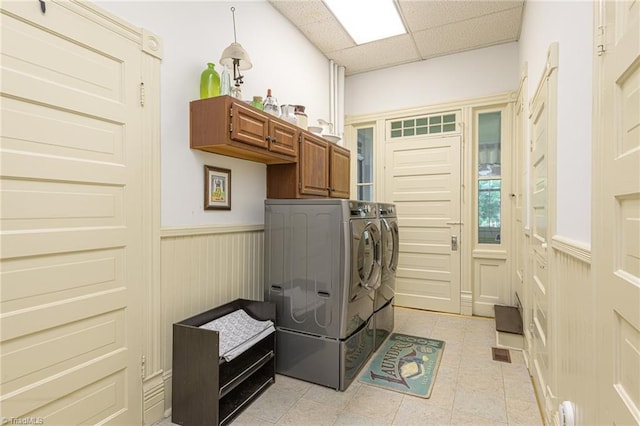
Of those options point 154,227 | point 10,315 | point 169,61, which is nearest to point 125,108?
point 169,61

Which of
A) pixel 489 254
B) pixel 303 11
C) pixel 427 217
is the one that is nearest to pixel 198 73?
pixel 303 11

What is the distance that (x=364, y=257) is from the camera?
254 centimetres

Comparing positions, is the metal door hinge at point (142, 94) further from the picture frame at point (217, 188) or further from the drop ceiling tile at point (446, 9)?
the drop ceiling tile at point (446, 9)

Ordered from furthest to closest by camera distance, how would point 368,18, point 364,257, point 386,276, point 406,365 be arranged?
point 368,18
point 386,276
point 406,365
point 364,257

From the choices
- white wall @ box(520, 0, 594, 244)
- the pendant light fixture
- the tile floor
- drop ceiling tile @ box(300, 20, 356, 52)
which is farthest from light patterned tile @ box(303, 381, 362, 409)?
drop ceiling tile @ box(300, 20, 356, 52)

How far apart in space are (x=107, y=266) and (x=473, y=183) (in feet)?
12.5

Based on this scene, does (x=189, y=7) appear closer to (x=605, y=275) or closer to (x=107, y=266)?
(x=107, y=266)

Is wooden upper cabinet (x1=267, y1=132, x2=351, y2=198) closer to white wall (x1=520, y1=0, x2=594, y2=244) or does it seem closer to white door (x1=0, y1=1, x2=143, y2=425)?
white door (x1=0, y1=1, x2=143, y2=425)

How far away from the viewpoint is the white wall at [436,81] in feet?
12.6

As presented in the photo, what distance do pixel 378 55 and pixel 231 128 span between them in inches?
109

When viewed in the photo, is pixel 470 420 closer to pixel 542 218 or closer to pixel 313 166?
pixel 542 218

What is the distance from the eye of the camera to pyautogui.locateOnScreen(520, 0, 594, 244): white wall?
131cm

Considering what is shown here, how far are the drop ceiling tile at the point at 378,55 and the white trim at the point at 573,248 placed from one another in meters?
2.85

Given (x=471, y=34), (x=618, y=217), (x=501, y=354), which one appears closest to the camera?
→ (x=618, y=217)
